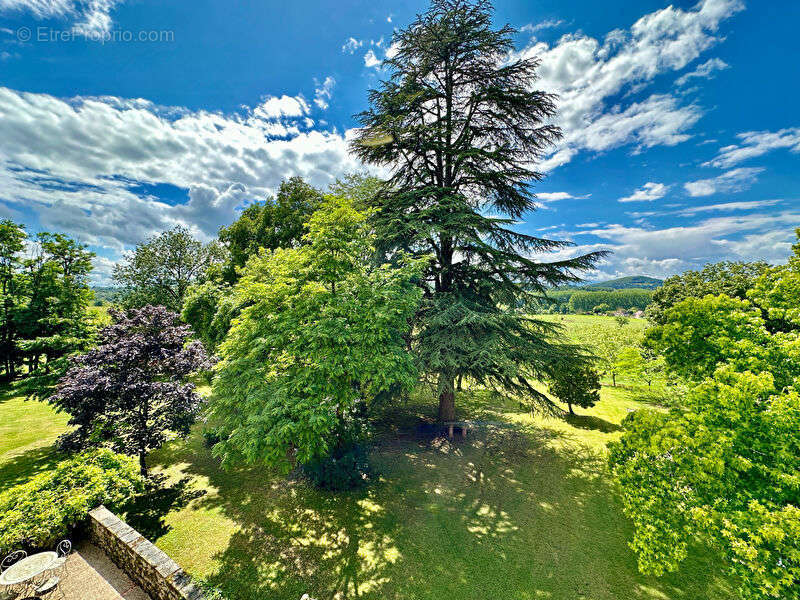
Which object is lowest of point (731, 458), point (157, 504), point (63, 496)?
point (157, 504)

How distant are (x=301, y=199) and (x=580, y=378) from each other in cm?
1877

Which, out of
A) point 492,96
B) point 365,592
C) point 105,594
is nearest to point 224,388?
point 105,594

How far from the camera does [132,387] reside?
300 inches

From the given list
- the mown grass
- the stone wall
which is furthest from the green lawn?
the stone wall

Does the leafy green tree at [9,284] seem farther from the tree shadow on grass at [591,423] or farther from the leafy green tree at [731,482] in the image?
the tree shadow on grass at [591,423]

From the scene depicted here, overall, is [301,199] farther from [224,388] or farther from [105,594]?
[105,594]

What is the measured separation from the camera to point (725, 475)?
4.43 meters

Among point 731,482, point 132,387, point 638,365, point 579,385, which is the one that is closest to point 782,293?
point 638,365

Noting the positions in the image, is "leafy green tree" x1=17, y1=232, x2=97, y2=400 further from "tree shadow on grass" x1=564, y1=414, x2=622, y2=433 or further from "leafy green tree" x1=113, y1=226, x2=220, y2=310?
"tree shadow on grass" x1=564, y1=414, x2=622, y2=433

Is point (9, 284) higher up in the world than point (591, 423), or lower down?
higher up

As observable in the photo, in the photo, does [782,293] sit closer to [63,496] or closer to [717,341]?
[717,341]

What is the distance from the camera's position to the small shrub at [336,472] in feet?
28.9

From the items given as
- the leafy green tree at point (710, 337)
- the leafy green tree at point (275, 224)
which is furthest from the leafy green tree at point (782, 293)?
the leafy green tree at point (275, 224)

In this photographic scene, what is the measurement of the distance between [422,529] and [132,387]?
27.9 feet
